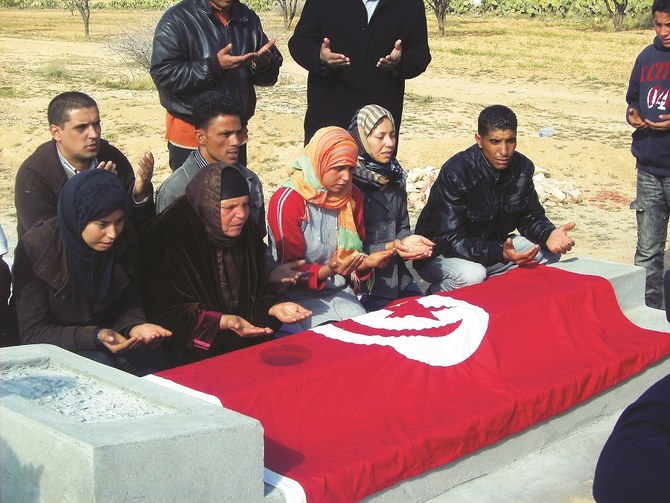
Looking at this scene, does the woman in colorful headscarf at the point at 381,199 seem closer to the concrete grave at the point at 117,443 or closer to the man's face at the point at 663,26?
the man's face at the point at 663,26

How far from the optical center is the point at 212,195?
4613 mm

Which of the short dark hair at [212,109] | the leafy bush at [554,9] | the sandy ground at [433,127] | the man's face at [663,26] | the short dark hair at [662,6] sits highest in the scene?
the short dark hair at [662,6]

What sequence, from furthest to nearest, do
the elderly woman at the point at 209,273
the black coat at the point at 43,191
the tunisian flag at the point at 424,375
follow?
1. the black coat at the point at 43,191
2. the elderly woman at the point at 209,273
3. the tunisian flag at the point at 424,375

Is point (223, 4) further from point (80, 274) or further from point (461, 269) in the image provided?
point (80, 274)

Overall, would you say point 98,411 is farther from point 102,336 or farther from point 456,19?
point 456,19

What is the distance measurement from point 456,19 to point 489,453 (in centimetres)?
3855

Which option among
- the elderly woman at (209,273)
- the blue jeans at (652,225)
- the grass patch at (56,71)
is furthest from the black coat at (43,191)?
the grass patch at (56,71)

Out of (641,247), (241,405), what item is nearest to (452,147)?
(641,247)

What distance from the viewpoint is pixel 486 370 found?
475 centimetres

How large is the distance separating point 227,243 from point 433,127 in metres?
10.8

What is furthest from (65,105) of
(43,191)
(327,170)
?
(327,170)

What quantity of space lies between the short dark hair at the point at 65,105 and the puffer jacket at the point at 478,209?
81.4 inches

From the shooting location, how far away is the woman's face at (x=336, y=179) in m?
5.30

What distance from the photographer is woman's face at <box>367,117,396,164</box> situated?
5.70 m
